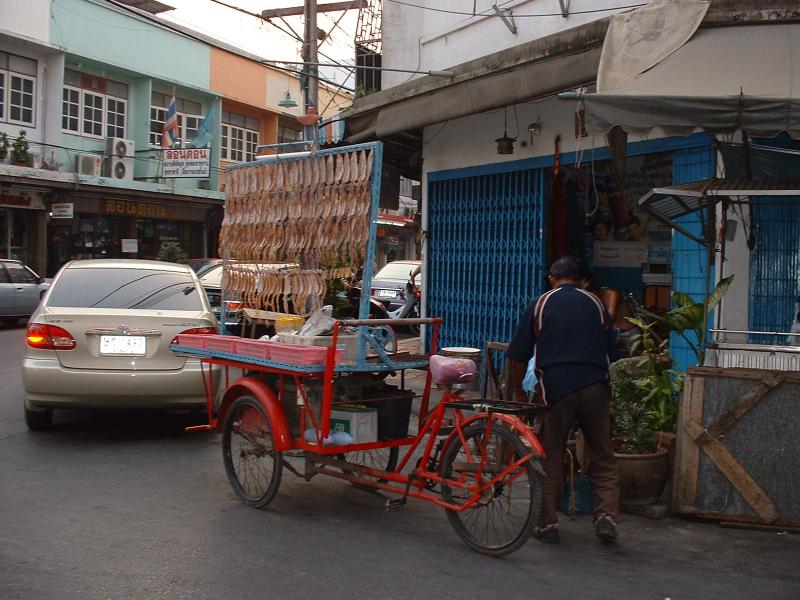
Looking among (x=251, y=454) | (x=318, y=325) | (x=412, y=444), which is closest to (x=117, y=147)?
(x=251, y=454)

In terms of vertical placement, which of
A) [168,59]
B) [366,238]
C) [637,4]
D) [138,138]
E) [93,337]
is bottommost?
[93,337]

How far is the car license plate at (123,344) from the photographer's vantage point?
22.0ft

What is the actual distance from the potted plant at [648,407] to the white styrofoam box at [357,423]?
1.65 meters

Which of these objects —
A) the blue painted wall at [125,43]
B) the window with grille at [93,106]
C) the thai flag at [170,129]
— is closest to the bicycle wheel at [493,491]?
the blue painted wall at [125,43]

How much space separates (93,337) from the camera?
6.69m

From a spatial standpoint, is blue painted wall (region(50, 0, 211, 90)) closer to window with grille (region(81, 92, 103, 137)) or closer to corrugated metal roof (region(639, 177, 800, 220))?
window with grille (region(81, 92, 103, 137))

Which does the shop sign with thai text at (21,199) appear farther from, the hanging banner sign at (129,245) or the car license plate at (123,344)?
the car license plate at (123,344)

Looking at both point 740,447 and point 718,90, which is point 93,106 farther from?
point 740,447

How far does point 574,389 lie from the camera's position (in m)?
4.62

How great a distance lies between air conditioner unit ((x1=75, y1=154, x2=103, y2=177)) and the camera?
23.9 metres

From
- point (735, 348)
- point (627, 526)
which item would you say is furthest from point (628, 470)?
point (735, 348)

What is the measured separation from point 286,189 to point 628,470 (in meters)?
3.17

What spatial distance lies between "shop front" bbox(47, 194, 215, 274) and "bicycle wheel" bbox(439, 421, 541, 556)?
21237 mm

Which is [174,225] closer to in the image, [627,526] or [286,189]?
[286,189]
